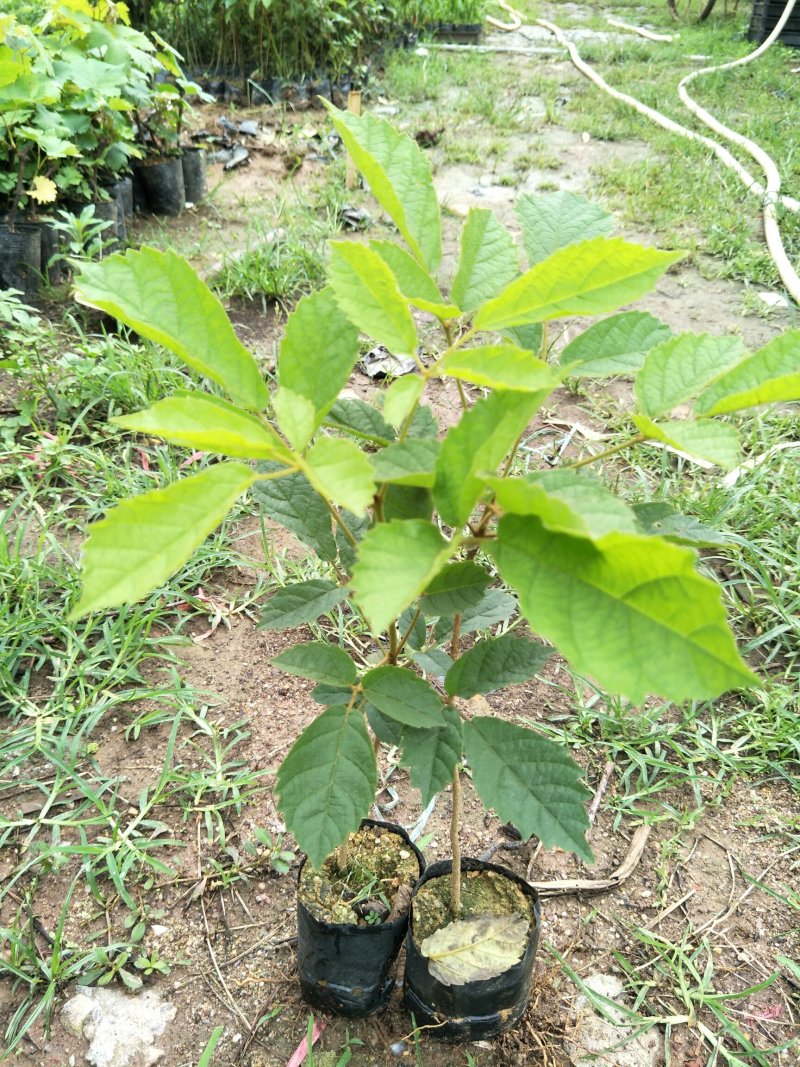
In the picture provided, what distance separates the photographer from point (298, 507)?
3.19ft

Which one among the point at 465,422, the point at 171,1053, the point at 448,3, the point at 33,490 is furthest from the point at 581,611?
the point at 448,3

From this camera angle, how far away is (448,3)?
782cm

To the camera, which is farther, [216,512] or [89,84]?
[89,84]

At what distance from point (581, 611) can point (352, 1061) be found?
1064 millimetres

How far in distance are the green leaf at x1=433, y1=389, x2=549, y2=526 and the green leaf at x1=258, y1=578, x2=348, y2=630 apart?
1.07 ft

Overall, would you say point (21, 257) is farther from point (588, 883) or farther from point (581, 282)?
point (581, 282)

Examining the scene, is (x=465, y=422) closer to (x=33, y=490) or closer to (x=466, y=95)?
(x=33, y=490)

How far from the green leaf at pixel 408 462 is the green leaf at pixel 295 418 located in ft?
0.20

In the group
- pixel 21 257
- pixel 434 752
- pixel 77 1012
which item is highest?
pixel 434 752

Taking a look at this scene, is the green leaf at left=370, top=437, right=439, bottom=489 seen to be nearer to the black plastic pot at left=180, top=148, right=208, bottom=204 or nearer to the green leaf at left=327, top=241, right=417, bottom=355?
the green leaf at left=327, top=241, right=417, bottom=355

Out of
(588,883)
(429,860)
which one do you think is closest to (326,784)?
(429,860)

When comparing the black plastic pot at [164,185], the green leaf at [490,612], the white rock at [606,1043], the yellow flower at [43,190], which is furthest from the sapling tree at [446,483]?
the black plastic pot at [164,185]

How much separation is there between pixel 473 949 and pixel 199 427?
3.00ft

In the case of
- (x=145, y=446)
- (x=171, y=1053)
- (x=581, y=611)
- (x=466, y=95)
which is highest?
(x=581, y=611)
